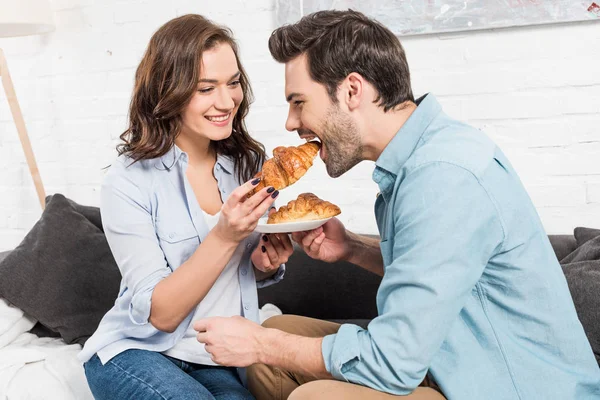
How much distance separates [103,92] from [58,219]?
994 mm

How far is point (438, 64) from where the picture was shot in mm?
2988

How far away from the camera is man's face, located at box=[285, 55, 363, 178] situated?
1.85 metres

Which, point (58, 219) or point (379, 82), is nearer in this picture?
point (379, 82)

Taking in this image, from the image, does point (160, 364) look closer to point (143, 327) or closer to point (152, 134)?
point (143, 327)

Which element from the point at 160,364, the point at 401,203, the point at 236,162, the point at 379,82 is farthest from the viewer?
the point at 236,162

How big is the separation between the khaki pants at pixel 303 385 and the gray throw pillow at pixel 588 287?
0.79 metres

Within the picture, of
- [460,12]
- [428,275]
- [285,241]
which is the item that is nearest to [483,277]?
[428,275]

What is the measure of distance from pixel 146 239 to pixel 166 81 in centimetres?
48

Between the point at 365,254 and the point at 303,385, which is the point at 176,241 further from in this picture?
the point at 303,385

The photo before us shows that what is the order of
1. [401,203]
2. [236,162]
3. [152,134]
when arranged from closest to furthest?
[401,203] → [152,134] → [236,162]

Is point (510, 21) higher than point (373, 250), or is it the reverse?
point (510, 21)

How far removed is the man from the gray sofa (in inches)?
43.7

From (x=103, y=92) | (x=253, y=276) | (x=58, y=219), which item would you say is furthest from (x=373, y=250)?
(x=103, y=92)

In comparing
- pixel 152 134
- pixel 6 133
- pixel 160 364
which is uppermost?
pixel 152 134
